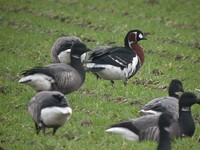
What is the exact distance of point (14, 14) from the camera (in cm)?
2538

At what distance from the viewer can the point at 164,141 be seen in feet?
31.9

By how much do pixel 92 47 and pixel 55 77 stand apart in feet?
23.0

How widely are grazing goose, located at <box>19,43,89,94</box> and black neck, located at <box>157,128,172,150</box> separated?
3.90 metres

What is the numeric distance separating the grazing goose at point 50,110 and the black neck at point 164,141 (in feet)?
5.82

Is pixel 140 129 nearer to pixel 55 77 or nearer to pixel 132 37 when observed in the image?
pixel 55 77

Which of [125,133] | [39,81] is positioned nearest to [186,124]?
[125,133]

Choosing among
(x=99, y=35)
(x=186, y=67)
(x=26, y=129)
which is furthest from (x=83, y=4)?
(x=26, y=129)

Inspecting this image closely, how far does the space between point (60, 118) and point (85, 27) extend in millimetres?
12546

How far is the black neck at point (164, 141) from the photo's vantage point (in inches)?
379

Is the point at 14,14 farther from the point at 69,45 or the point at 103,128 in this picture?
the point at 103,128

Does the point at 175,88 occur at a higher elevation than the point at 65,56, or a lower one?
higher

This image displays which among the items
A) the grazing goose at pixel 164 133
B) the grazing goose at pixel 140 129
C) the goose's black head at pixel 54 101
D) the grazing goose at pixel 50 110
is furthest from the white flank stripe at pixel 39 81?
the grazing goose at pixel 164 133

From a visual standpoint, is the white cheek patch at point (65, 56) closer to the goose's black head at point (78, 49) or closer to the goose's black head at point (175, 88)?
the goose's black head at point (78, 49)

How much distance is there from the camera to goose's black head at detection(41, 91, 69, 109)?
1087 cm
